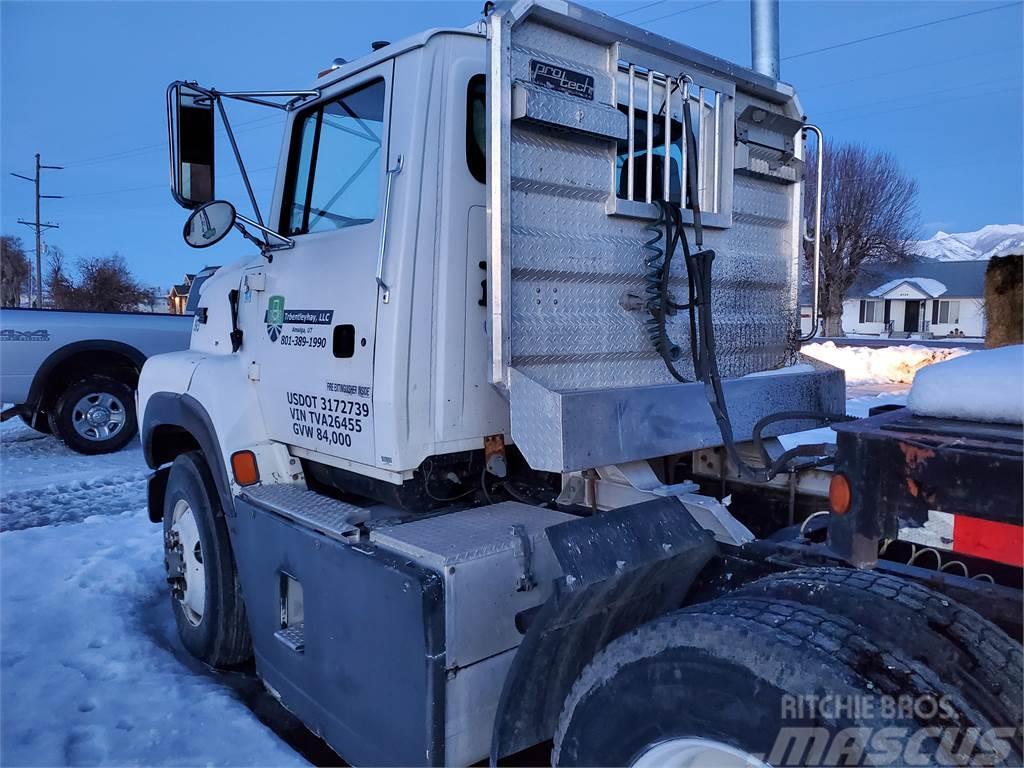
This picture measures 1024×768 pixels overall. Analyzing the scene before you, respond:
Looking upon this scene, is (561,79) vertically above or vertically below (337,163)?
above

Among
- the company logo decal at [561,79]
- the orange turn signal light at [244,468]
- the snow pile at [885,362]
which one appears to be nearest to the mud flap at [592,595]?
the company logo decal at [561,79]

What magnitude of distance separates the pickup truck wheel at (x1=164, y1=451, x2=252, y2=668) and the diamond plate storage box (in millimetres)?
2070

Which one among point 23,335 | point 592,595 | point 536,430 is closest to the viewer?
point 592,595

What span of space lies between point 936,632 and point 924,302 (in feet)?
198

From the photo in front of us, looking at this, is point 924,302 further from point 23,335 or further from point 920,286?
point 23,335

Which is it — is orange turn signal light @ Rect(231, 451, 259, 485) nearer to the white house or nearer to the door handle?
the door handle

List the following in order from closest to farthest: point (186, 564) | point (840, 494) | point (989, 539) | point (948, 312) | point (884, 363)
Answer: point (989, 539) → point (840, 494) → point (186, 564) → point (884, 363) → point (948, 312)

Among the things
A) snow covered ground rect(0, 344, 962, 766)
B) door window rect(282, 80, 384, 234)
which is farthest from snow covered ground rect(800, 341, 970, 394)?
door window rect(282, 80, 384, 234)

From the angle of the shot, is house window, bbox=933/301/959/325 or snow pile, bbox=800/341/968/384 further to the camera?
house window, bbox=933/301/959/325

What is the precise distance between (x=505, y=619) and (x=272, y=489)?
1.51 metres

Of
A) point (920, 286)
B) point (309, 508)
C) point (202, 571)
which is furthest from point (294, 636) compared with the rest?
point (920, 286)

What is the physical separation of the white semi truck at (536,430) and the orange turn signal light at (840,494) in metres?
0.22

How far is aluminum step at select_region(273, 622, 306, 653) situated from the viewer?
3100 millimetres

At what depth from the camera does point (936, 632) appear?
66.9 inches
